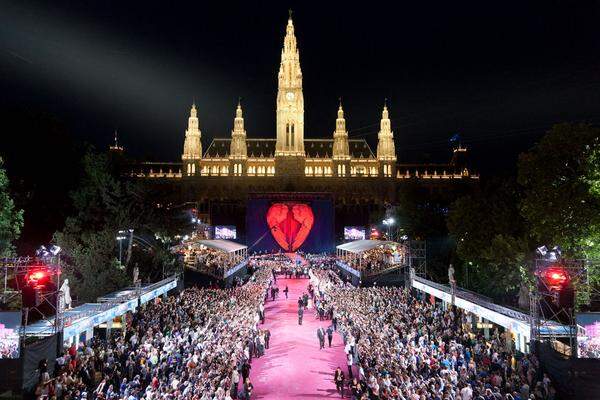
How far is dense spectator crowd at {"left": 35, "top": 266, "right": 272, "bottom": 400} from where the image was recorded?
529 inches

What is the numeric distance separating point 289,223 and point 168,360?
4890 centimetres

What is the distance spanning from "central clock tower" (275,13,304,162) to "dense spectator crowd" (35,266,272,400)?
245 ft

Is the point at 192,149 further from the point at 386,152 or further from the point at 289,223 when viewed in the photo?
the point at 289,223

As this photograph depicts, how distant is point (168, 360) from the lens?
647 inches

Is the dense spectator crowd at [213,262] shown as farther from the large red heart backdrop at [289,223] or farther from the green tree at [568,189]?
the green tree at [568,189]

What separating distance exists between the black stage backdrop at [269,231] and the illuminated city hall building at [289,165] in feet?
96.7

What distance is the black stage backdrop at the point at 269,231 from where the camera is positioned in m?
65.3

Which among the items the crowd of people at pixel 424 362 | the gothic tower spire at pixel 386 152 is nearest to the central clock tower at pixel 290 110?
the gothic tower spire at pixel 386 152

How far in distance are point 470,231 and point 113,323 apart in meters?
21.3

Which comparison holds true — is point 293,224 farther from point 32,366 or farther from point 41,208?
point 32,366

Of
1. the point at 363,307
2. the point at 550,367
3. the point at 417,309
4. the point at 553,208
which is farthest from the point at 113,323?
the point at 553,208

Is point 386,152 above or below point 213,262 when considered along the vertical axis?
above

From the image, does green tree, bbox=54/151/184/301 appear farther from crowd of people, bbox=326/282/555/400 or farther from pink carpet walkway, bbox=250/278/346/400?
crowd of people, bbox=326/282/555/400

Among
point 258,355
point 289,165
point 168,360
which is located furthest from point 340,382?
point 289,165
